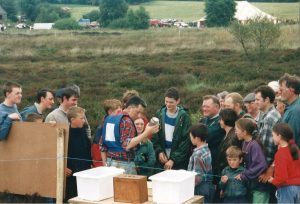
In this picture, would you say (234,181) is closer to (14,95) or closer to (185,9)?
(14,95)

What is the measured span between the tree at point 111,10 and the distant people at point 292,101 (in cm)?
7889

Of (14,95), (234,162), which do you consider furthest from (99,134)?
(234,162)

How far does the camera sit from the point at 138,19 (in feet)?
275

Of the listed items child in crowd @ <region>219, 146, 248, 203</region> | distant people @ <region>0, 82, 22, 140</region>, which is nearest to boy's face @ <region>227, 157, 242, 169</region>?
child in crowd @ <region>219, 146, 248, 203</region>

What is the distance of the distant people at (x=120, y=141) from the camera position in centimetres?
661

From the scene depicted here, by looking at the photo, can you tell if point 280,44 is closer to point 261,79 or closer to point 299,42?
point 299,42

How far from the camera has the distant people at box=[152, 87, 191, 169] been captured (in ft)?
23.5

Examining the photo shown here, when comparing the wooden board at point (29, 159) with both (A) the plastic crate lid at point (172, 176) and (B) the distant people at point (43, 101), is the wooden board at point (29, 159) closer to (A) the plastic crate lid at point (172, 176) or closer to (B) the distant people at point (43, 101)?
(B) the distant people at point (43, 101)

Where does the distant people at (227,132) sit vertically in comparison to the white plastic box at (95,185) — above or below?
above

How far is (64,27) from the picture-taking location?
80562mm

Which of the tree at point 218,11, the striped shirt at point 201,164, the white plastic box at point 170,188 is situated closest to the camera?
the white plastic box at point 170,188

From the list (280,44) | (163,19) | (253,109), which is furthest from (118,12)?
(253,109)

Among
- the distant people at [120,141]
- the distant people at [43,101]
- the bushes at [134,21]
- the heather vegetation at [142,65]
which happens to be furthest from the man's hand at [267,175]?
the bushes at [134,21]

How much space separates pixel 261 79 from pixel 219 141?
25021mm
